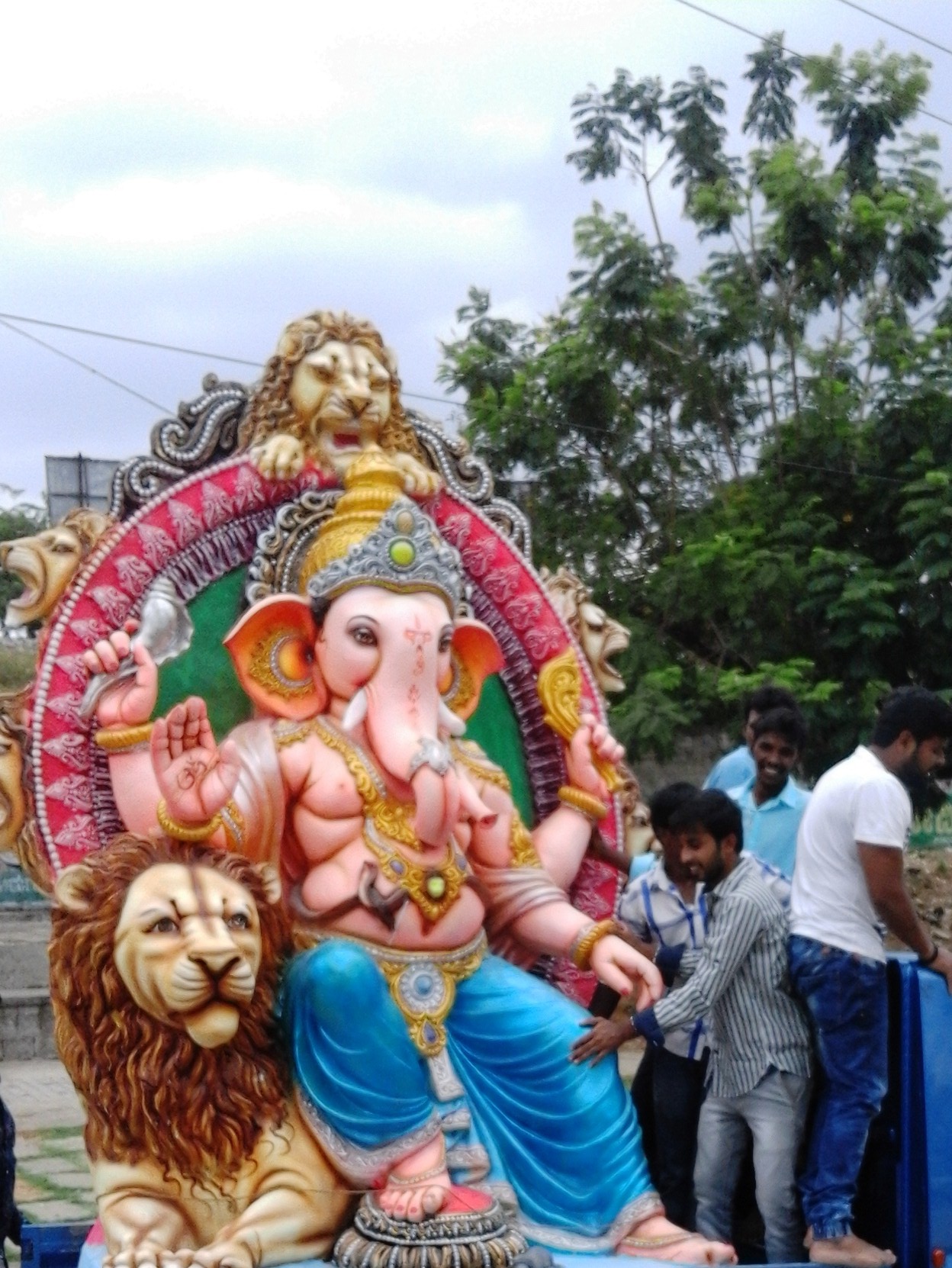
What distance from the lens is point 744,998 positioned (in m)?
4.07

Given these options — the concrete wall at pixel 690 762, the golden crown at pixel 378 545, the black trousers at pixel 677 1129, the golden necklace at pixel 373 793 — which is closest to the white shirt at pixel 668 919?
the black trousers at pixel 677 1129

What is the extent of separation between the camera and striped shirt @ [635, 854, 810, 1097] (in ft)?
13.1

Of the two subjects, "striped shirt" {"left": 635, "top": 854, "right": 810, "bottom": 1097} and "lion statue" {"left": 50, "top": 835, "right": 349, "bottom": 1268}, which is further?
"striped shirt" {"left": 635, "top": 854, "right": 810, "bottom": 1097}

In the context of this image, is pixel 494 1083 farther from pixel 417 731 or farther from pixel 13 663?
pixel 13 663

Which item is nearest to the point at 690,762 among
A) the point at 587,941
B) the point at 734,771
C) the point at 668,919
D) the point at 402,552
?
the point at 734,771

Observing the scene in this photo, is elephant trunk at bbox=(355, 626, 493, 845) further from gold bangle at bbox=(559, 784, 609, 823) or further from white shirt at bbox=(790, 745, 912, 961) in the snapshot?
white shirt at bbox=(790, 745, 912, 961)

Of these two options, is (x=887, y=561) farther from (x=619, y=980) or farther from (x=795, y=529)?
(x=619, y=980)

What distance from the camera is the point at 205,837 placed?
3783 millimetres

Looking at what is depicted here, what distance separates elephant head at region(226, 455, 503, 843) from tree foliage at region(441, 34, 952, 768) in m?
6.82

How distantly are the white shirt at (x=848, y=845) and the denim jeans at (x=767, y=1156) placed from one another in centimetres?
35

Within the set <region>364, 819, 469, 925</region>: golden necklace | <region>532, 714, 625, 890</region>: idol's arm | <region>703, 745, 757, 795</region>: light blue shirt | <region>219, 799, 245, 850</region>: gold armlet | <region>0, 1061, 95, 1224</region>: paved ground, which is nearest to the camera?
<region>219, 799, 245, 850</region>: gold armlet

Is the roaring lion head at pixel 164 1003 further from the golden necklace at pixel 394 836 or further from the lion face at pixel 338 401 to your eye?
the lion face at pixel 338 401

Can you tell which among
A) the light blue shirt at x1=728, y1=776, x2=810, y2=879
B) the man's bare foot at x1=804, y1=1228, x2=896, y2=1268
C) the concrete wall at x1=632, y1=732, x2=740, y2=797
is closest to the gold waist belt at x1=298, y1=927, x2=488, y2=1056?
the man's bare foot at x1=804, y1=1228, x2=896, y2=1268

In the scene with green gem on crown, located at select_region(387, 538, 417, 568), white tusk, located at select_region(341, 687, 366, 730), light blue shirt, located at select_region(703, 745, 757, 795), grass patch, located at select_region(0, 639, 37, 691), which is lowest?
light blue shirt, located at select_region(703, 745, 757, 795)
